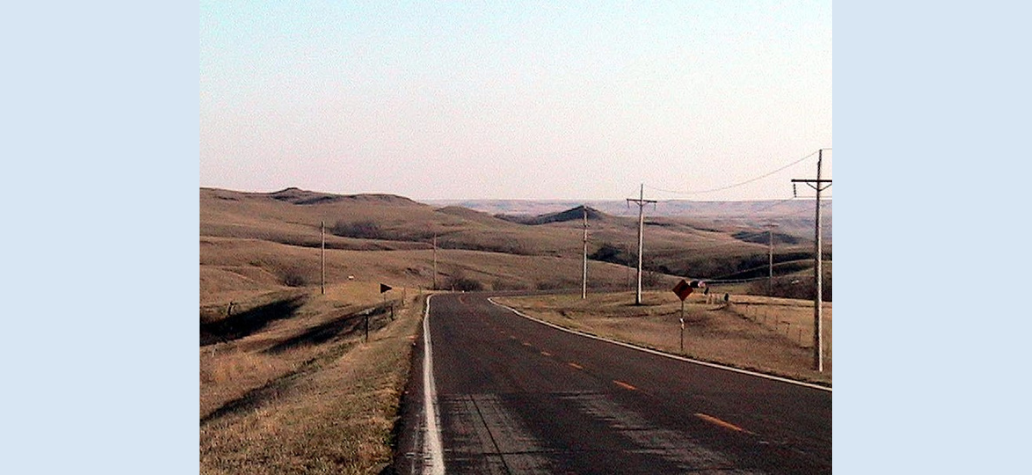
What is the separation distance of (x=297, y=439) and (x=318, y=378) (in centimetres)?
1236

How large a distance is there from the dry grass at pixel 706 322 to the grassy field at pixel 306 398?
9316 millimetres

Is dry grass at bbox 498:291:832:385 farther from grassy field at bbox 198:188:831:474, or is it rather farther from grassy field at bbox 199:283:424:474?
grassy field at bbox 199:283:424:474

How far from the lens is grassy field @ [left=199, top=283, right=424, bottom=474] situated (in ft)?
40.7

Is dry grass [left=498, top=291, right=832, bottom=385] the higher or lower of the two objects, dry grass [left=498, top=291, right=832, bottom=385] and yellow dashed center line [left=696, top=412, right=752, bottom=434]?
the lower

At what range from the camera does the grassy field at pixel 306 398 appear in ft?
40.7

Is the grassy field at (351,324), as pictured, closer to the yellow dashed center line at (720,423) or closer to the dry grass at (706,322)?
the dry grass at (706,322)

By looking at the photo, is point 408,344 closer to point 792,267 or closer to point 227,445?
point 227,445

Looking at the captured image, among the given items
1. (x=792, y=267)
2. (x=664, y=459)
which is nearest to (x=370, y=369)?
(x=664, y=459)

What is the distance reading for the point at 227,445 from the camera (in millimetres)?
14734

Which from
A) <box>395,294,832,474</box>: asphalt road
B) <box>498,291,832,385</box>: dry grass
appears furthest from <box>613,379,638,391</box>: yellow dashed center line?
<box>498,291,832,385</box>: dry grass

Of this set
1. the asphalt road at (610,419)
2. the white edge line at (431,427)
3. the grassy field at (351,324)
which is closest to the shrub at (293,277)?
the grassy field at (351,324)

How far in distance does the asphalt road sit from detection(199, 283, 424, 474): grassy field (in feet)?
1.79

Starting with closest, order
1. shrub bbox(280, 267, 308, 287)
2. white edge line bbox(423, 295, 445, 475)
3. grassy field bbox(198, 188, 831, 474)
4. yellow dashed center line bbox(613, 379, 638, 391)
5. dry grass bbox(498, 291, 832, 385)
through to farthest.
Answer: white edge line bbox(423, 295, 445, 475)
grassy field bbox(198, 188, 831, 474)
yellow dashed center line bbox(613, 379, 638, 391)
dry grass bbox(498, 291, 832, 385)
shrub bbox(280, 267, 308, 287)

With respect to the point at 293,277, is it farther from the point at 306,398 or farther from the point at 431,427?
the point at 431,427
